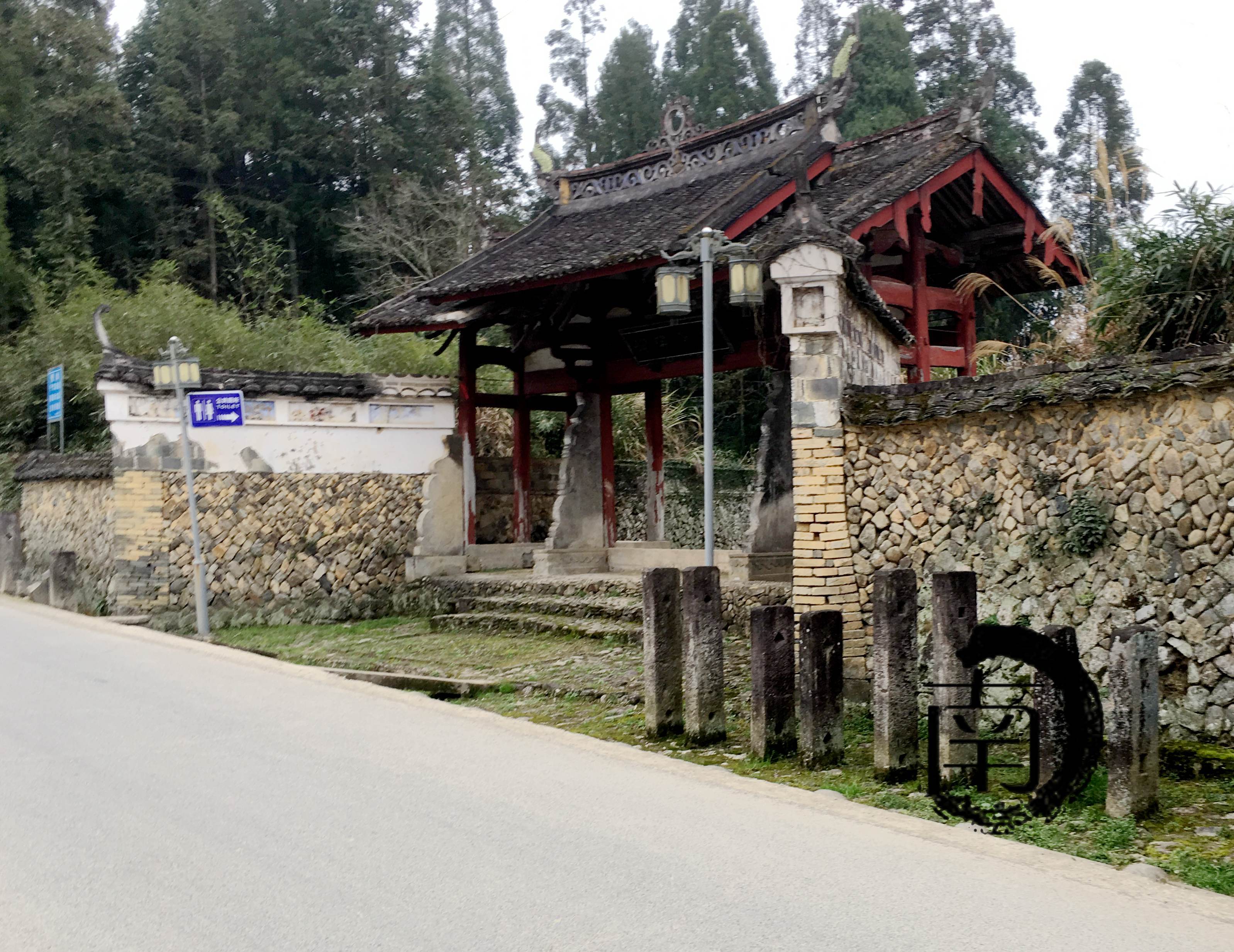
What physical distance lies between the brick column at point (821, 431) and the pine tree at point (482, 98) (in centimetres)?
2180

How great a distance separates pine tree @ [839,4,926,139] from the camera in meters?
30.3

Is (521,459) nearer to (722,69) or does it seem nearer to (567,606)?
→ (567,606)

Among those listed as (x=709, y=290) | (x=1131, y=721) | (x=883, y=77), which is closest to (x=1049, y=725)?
(x=1131, y=721)

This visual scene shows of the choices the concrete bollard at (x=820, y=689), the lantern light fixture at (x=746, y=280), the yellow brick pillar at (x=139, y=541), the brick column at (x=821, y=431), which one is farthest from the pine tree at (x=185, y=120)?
the concrete bollard at (x=820, y=689)

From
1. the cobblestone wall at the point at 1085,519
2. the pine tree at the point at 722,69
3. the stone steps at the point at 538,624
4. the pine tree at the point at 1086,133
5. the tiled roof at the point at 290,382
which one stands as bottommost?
the stone steps at the point at 538,624

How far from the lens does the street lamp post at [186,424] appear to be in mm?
13805

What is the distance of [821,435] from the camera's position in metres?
8.98

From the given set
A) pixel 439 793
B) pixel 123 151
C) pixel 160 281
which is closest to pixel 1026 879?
pixel 439 793

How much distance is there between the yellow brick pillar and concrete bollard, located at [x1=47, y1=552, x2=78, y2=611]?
2.46 meters

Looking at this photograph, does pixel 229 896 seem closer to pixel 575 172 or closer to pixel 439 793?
pixel 439 793

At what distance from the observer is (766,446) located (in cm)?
1185

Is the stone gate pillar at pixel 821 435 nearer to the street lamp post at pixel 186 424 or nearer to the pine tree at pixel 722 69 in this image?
the street lamp post at pixel 186 424

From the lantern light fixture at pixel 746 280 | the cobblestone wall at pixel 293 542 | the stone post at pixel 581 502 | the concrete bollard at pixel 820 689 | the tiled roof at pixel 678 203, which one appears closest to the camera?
the concrete bollard at pixel 820 689

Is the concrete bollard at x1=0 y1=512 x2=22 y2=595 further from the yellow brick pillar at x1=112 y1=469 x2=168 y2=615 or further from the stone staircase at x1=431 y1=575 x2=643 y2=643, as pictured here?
the stone staircase at x1=431 y1=575 x2=643 y2=643
